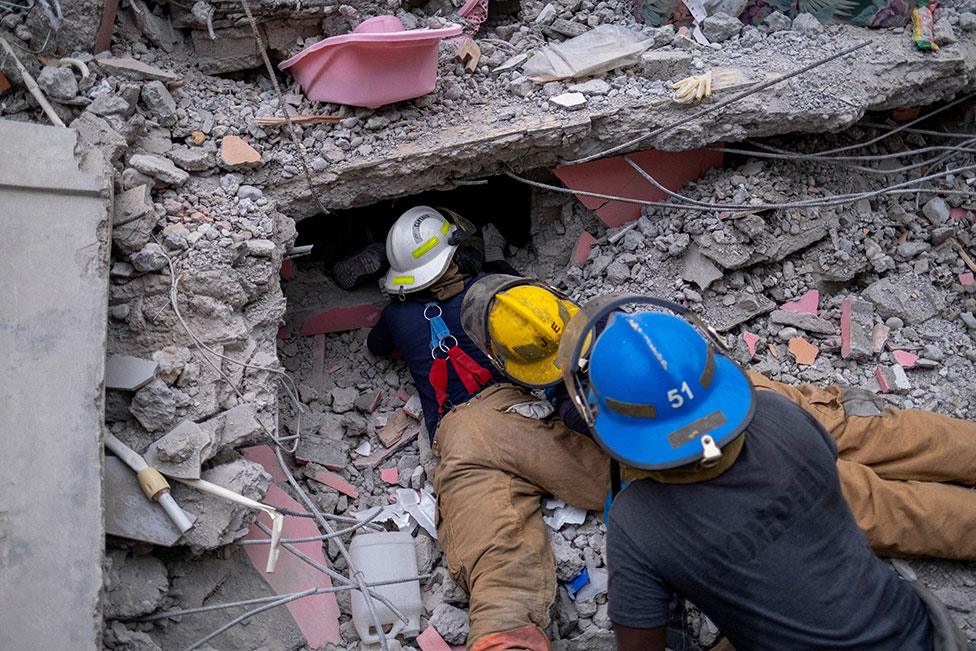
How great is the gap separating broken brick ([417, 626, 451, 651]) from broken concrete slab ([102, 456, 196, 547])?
966mm

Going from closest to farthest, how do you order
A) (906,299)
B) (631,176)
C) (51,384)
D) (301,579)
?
(51,384) → (301,579) → (906,299) → (631,176)

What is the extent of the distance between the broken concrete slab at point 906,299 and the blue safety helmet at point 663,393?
177 cm

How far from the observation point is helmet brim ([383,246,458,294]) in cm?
399

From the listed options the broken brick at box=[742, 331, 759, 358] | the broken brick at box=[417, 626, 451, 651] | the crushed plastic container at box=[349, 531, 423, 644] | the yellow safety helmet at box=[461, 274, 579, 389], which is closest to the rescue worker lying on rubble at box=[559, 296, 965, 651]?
the yellow safety helmet at box=[461, 274, 579, 389]

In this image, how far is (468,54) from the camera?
12.9ft

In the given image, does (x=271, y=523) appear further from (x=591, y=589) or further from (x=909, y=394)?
(x=909, y=394)

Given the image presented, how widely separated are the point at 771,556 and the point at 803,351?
5.31ft

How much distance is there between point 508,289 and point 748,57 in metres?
1.72

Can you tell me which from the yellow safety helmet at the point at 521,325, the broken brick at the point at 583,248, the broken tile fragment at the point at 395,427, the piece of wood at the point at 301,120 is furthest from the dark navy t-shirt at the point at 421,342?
the piece of wood at the point at 301,120

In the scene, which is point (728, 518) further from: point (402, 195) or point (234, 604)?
point (402, 195)

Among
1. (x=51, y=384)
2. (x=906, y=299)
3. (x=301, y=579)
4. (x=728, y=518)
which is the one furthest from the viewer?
(x=906, y=299)

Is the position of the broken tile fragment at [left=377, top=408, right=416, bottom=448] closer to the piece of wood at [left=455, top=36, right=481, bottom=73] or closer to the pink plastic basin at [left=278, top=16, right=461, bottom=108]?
the pink plastic basin at [left=278, top=16, right=461, bottom=108]

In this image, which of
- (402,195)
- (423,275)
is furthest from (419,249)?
(402,195)

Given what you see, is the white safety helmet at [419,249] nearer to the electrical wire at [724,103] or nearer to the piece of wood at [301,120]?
the piece of wood at [301,120]
